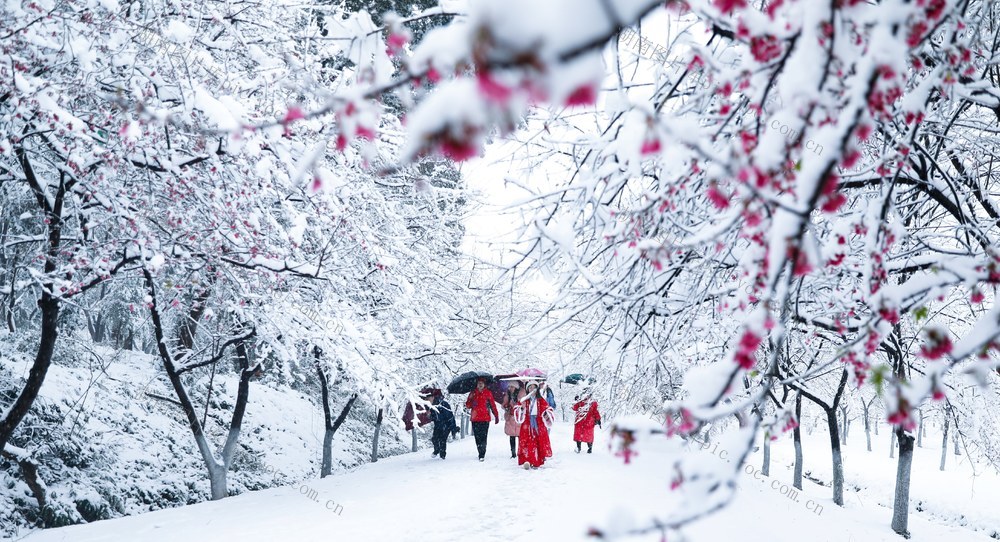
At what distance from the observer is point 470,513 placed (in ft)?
23.9

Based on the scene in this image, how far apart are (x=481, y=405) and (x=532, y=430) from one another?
1.80 m

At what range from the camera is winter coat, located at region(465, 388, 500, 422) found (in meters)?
13.1

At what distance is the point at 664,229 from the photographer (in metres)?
3.80

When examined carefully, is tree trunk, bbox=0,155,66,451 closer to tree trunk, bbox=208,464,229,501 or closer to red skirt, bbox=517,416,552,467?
tree trunk, bbox=208,464,229,501

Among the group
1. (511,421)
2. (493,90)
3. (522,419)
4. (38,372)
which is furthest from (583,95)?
(511,421)

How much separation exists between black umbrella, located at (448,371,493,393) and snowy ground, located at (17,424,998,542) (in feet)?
7.75

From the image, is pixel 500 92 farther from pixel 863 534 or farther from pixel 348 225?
pixel 863 534

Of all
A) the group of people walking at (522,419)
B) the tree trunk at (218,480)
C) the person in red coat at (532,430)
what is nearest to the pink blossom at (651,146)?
the group of people walking at (522,419)

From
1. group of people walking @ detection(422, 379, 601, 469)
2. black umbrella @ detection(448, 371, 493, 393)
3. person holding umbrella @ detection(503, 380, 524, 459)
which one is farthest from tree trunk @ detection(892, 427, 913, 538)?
black umbrella @ detection(448, 371, 493, 393)

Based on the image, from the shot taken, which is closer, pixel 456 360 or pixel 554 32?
pixel 554 32

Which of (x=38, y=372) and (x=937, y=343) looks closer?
(x=937, y=343)

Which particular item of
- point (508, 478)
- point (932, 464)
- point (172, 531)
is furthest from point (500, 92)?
point (932, 464)

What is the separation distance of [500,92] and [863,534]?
10796mm

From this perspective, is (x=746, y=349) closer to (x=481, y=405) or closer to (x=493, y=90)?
(x=493, y=90)
